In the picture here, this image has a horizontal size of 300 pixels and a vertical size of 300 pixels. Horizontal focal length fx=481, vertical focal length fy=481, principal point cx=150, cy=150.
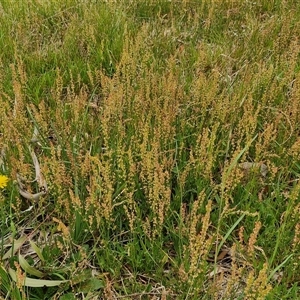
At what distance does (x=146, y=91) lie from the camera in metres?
2.27

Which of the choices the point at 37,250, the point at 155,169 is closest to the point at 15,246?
the point at 37,250

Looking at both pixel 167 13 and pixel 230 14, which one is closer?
pixel 230 14

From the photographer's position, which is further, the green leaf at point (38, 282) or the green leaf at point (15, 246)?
the green leaf at point (15, 246)

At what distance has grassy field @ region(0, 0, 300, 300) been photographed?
1.69 metres

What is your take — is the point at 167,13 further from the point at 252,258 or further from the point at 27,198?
the point at 252,258

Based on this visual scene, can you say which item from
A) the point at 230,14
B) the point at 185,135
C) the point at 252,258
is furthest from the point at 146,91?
the point at 230,14

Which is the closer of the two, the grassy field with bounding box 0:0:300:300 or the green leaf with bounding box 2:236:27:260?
the grassy field with bounding box 0:0:300:300

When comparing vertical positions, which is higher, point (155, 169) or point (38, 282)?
point (155, 169)

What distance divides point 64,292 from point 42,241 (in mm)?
272

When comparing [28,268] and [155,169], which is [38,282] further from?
[155,169]

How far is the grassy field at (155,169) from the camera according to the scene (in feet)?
5.54

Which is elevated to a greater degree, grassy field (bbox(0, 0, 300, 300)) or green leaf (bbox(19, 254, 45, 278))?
grassy field (bbox(0, 0, 300, 300))

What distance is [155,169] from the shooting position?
1670 mm

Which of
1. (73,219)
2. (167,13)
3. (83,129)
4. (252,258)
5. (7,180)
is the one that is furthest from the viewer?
(167,13)
